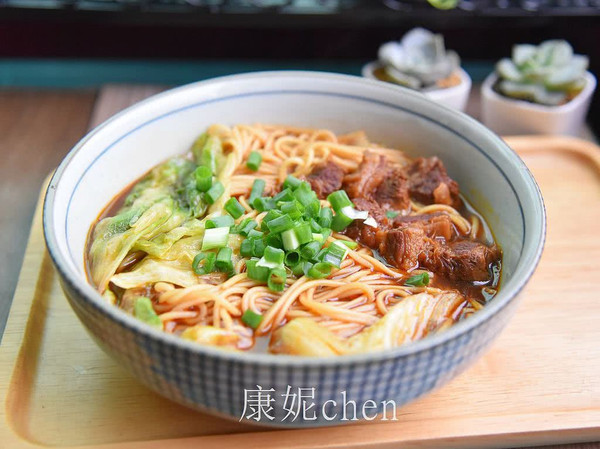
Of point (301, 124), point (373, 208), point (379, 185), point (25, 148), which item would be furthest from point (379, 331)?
point (25, 148)

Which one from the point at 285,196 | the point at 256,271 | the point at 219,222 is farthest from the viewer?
the point at 285,196

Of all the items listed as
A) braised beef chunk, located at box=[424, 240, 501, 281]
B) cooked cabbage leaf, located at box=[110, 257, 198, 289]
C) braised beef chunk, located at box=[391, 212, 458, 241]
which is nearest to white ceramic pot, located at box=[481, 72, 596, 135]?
braised beef chunk, located at box=[391, 212, 458, 241]

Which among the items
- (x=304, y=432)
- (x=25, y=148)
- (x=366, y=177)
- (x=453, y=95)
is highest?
(x=366, y=177)

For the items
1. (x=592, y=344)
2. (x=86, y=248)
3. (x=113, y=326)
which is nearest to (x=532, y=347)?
(x=592, y=344)

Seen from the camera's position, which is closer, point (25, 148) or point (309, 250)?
point (309, 250)

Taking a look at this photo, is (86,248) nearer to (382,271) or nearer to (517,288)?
(382,271)

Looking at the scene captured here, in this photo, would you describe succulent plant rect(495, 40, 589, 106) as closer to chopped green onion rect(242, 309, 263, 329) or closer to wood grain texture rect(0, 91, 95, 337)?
chopped green onion rect(242, 309, 263, 329)

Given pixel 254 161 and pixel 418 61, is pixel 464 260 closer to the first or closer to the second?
pixel 254 161
